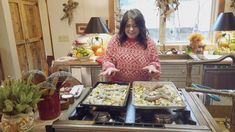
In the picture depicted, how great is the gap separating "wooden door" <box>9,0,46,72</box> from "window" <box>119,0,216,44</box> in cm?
175

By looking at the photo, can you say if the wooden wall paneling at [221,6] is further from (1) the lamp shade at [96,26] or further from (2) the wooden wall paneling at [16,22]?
(2) the wooden wall paneling at [16,22]

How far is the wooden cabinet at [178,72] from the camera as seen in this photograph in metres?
2.62

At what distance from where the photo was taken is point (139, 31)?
1.61m

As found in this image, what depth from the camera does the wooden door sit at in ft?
11.0

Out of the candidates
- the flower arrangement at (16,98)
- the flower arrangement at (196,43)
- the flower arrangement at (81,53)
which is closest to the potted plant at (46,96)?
the flower arrangement at (16,98)

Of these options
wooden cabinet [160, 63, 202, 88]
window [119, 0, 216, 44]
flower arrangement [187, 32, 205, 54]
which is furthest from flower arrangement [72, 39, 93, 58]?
flower arrangement [187, 32, 205, 54]

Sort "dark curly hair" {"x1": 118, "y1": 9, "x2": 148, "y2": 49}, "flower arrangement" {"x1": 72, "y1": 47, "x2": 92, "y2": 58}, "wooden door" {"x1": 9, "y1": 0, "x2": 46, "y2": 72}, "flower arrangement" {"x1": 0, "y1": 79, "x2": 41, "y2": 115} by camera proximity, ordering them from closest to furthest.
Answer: "flower arrangement" {"x1": 0, "y1": 79, "x2": 41, "y2": 115} → "dark curly hair" {"x1": 118, "y1": 9, "x2": 148, "y2": 49} → "flower arrangement" {"x1": 72, "y1": 47, "x2": 92, "y2": 58} → "wooden door" {"x1": 9, "y1": 0, "x2": 46, "y2": 72}

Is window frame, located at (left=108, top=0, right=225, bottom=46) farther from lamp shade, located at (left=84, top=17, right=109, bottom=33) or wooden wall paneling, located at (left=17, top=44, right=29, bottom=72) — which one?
wooden wall paneling, located at (left=17, top=44, right=29, bottom=72)

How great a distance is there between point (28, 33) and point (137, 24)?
109 inches

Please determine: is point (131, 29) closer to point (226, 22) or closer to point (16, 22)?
point (226, 22)

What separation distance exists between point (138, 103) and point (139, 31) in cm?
77

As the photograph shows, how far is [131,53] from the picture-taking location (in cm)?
163

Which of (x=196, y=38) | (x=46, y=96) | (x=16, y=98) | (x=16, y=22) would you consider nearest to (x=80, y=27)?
(x=16, y=22)

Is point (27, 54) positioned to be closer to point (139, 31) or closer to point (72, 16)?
point (72, 16)
